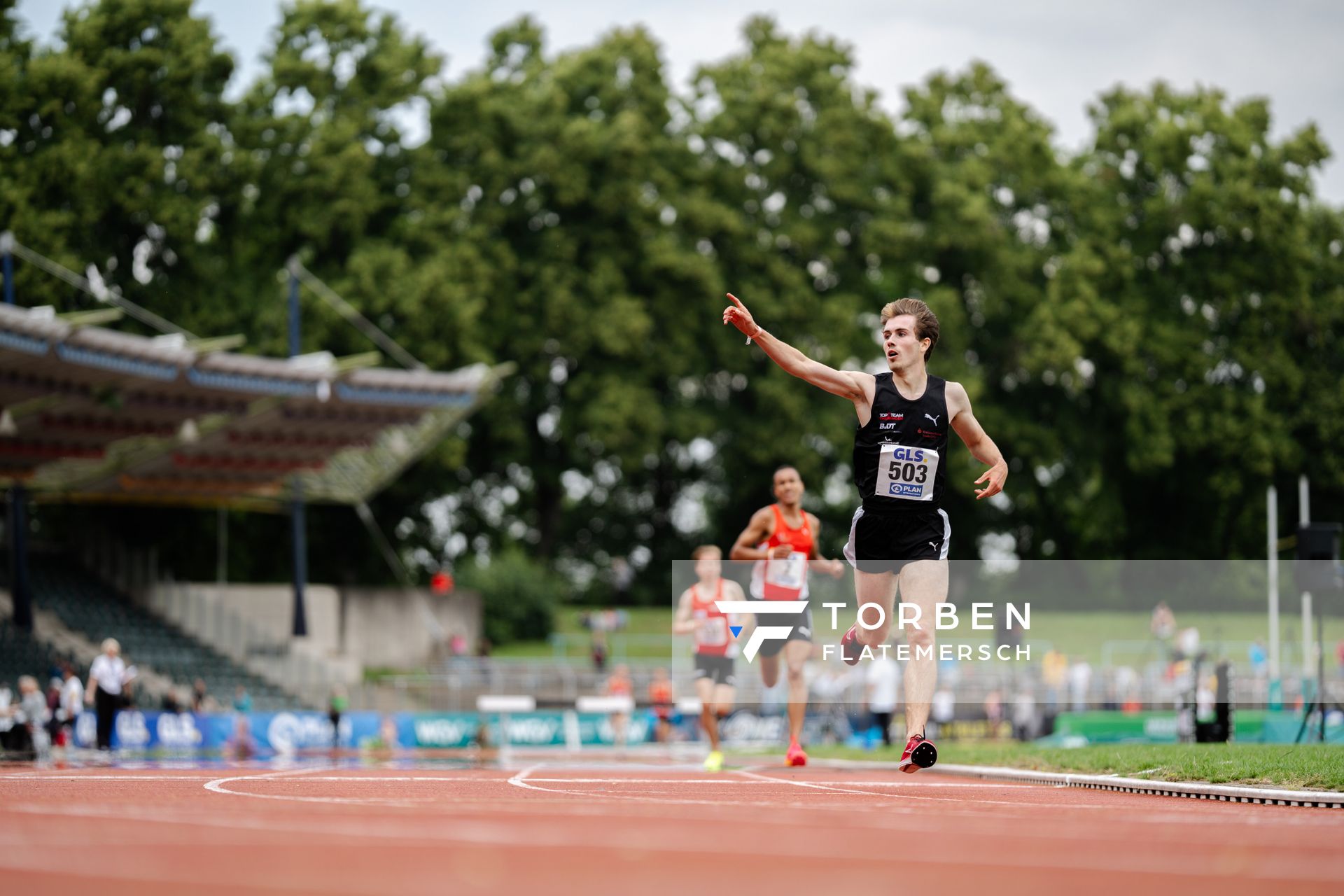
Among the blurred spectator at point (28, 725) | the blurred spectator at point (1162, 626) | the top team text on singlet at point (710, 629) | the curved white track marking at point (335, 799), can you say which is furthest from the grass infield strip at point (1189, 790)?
the blurred spectator at point (1162, 626)

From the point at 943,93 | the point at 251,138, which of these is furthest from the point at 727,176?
the point at 251,138

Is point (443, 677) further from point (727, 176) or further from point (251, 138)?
point (727, 176)

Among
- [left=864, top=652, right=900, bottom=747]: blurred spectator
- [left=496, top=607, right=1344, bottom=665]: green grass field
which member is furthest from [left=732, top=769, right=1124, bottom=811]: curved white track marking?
[left=496, top=607, right=1344, bottom=665]: green grass field

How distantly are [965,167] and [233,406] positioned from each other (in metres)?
25.0

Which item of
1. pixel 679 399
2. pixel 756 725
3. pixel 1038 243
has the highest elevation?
pixel 1038 243

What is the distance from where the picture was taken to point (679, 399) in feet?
174

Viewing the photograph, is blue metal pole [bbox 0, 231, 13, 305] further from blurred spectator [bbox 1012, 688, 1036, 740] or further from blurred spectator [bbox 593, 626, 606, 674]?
blurred spectator [bbox 1012, 688, 1036, 740]

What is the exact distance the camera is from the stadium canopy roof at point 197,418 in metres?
32.9

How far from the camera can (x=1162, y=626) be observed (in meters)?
39.8

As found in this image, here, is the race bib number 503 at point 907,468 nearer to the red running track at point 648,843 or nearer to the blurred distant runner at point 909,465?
the blurred distant runner at point 909,465

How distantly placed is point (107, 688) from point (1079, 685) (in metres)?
18.4

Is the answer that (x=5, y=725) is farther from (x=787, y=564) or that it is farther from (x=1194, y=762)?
(x=1194, y=762)

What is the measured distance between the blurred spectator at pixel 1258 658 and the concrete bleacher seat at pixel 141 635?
20035 millimetres

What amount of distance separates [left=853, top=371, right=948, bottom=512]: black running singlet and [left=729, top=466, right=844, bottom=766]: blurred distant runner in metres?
4.39
